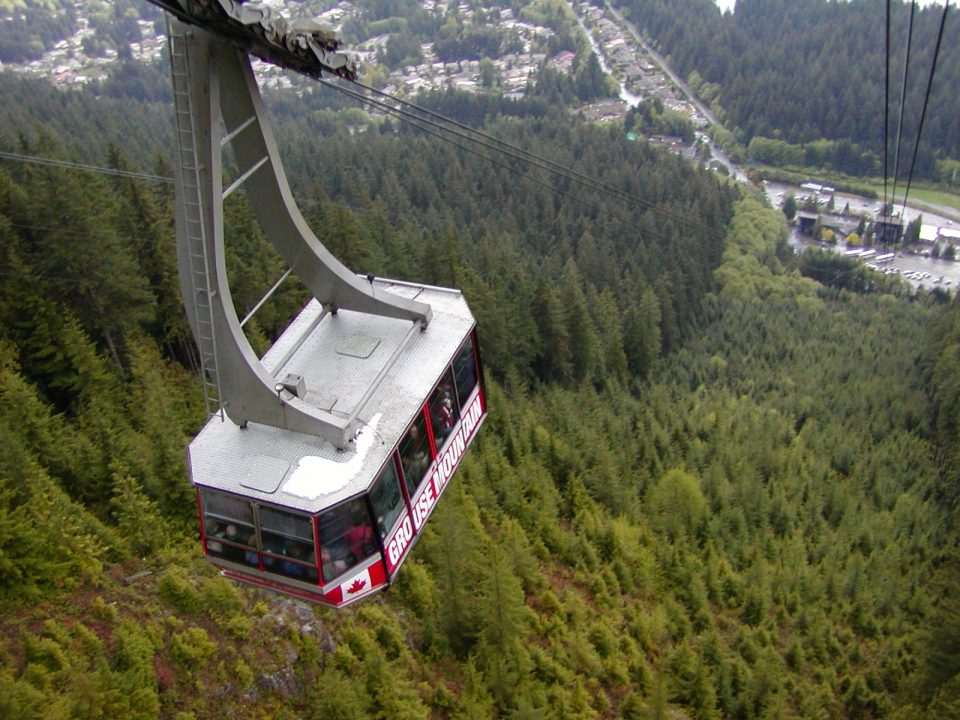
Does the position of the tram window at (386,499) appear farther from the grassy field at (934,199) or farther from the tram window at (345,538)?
the grassy field at (934,199)

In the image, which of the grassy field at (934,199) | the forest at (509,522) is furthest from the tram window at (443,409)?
the grassy field at (934,199)

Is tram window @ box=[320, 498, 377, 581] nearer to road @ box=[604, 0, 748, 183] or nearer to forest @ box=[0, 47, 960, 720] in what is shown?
forest @ box=[0, 47, 960, 720]

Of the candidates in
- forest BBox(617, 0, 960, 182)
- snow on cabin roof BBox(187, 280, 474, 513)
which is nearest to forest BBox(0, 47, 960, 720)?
snow on cabin roof BBox(187, 280, 474, 513)

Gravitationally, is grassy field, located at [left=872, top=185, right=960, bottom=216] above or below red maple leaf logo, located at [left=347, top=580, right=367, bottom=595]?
below

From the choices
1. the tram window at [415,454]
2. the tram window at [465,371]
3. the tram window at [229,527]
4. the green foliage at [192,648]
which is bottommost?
the green foliage at [192,648]

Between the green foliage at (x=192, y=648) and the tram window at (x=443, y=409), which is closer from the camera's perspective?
the tram window at (x=443, y=409)
